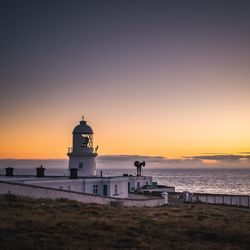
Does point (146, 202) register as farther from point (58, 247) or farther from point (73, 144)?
point (58, 247)

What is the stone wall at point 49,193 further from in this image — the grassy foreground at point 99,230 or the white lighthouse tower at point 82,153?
the white lighthouse tower at point 82,153

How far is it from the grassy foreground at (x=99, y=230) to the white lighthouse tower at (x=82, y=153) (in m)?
20.6

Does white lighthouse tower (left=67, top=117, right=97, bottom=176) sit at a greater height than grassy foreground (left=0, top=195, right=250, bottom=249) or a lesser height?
greater

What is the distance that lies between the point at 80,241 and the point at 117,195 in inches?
1060

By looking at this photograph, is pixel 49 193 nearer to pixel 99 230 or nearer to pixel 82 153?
pixel 99 230

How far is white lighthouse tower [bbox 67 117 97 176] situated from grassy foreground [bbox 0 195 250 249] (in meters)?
20.6

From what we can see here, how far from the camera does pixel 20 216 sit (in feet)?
66.4

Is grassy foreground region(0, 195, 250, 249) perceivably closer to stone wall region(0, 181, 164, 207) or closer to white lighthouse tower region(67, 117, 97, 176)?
stone wall region(0, 181, 164, 207)

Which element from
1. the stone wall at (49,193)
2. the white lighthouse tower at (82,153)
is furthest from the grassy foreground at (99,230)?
the white lighthouse tower at (82,153)

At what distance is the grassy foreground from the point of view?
1622 cm

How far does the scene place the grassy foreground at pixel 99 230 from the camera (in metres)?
16.2

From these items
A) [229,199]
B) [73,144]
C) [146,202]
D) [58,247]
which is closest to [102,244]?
[58,247]

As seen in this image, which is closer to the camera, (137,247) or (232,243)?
(137,247)

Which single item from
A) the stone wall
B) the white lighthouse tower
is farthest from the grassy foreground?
the white lighthouse tower
